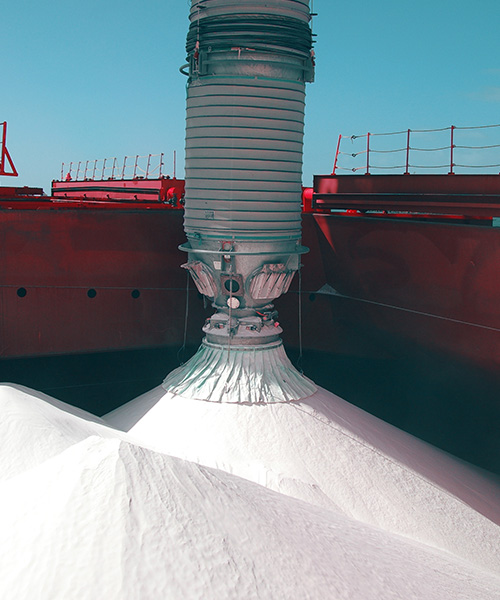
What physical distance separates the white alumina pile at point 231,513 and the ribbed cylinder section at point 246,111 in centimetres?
312

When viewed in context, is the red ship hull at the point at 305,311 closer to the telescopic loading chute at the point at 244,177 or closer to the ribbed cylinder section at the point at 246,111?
the telescopic loading chute at the point at 244,177

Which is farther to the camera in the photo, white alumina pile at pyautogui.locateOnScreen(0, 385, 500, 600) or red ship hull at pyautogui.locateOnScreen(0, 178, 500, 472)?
red ship hull at pyautogui.locateOnScreen(0, 178, 500, 472)

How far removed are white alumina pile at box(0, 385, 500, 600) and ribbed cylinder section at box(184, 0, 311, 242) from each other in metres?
3.12

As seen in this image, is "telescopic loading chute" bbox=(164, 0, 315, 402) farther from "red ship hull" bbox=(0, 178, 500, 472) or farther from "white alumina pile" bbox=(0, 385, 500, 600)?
"red ship hull" bbox=(0, 178, 500, 472)

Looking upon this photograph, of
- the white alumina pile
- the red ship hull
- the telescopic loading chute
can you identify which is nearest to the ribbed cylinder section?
the telescopic loading chute

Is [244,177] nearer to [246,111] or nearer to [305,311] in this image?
[246,111]

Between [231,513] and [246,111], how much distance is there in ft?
21.9

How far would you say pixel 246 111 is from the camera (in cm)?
1066

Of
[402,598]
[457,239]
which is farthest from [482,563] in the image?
[457,239]

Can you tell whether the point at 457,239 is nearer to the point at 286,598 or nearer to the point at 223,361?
the point at 223,361

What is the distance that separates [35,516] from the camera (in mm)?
5520

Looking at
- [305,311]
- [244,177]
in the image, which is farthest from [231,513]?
[305,311]

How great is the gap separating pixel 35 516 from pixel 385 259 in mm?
8790

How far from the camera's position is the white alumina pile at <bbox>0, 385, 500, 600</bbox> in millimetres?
4992
